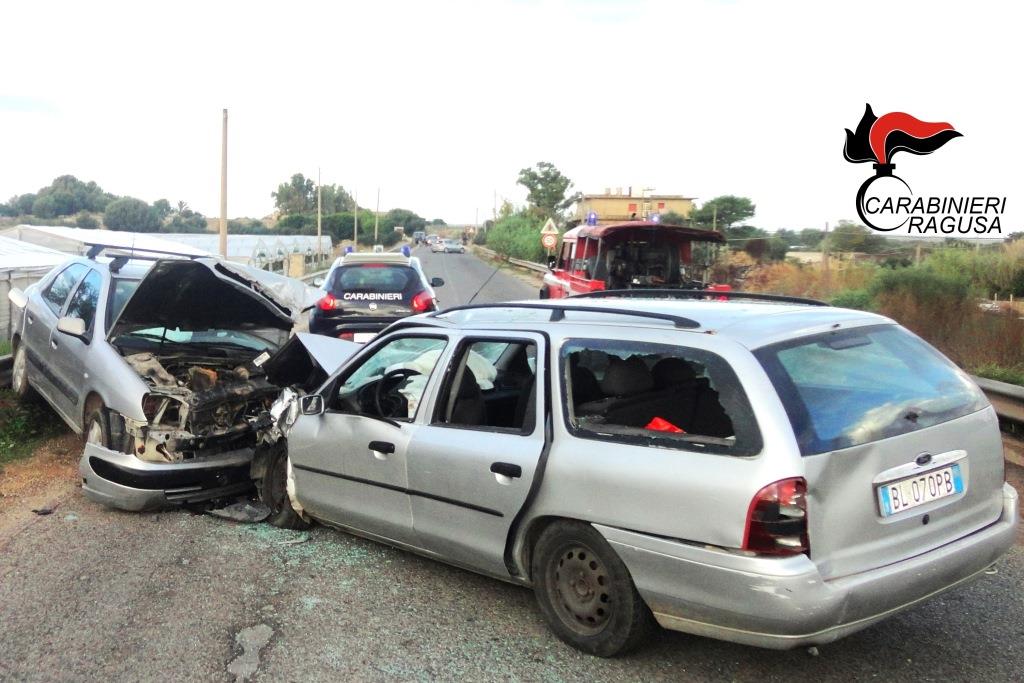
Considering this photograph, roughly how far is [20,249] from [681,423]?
2179 centimetres

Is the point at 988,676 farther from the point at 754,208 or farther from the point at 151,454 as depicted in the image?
the point at 754,208

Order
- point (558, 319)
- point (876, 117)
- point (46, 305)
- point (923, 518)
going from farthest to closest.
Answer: point (876, 117) → point (46, 305) → point (558, 319) → point (923, 518)

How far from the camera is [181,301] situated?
23.6 ft

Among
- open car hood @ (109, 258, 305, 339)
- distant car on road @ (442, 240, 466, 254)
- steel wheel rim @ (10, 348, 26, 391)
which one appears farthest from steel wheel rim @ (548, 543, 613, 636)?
distant car on road @ (442, 240, 466, 254)

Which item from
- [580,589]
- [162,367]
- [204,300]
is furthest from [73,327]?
[580,589]

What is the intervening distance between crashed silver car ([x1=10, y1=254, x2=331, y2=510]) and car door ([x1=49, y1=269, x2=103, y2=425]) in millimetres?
16

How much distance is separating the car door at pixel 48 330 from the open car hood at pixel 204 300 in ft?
2.91

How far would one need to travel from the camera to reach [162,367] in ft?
22.0

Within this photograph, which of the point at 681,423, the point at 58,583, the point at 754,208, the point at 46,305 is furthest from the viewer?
the point at 754,208

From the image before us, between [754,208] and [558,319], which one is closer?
[558,319]

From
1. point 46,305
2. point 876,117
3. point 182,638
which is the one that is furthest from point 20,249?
point 182,638

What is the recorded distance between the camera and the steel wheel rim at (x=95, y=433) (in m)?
6.31

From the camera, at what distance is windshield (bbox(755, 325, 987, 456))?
342cm

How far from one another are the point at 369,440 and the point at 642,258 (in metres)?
10.6
